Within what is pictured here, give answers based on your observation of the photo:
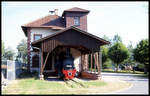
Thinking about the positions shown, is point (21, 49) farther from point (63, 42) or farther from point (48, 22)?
point (63, 42)

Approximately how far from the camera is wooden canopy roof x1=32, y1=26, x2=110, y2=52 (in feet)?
69.8

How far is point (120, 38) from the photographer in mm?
92875

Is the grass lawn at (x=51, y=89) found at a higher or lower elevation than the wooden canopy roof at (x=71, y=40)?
lower

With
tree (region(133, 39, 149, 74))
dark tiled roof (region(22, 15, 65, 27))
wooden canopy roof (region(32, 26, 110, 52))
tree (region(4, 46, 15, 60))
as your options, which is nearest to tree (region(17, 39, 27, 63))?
tree (region(4, 46, 15, 60))

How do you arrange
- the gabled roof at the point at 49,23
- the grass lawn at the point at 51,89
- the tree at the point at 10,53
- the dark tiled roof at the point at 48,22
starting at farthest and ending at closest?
the tree at the point at 10,53 → the dark tiled roof at the point at 48,22 → the gabled roof at the point at 49,23 → the grass lawn at the point at 51,89

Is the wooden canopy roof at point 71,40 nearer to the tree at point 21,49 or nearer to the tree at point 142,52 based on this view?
the tree at point 142,52

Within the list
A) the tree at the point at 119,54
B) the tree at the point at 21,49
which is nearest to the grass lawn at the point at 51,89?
the tree at the point at 119,54

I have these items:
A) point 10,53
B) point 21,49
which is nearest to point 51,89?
point 21,49

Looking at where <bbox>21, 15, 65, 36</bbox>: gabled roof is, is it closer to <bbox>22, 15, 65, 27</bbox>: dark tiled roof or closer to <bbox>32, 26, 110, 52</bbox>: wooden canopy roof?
<bbox>22, 15, 65, 27</bbox>: dark tiled roof

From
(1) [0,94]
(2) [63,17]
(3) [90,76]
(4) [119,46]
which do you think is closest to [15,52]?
(4) [119,46]

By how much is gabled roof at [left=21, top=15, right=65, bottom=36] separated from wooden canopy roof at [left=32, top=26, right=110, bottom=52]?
25.6 ft

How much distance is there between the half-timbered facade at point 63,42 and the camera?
21.6 metres

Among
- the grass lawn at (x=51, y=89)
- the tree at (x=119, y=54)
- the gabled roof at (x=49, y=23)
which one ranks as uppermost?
the gabled roof at (x=49, y=23)

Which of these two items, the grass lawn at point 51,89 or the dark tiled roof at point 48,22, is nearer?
the grass lawn at point 51,89
